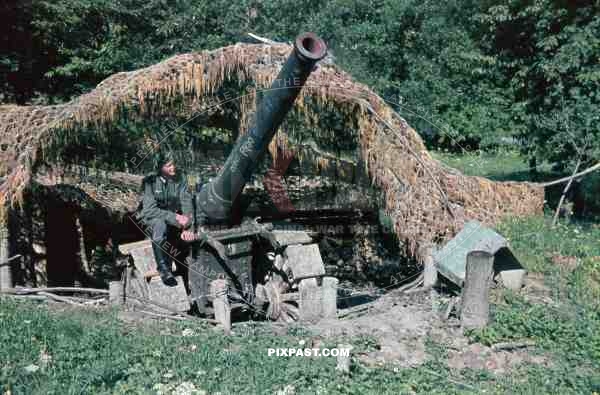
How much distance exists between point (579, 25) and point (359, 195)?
5060mm

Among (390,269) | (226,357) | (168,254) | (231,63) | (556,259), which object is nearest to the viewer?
(226,357)

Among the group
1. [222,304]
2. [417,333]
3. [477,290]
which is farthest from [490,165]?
[222,304]

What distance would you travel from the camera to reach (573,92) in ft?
38.8

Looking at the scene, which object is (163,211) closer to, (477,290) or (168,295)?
(168,295)

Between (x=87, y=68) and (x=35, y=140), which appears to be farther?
(x=87, y=68)

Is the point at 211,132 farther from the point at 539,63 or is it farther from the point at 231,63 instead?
the point at 539,63

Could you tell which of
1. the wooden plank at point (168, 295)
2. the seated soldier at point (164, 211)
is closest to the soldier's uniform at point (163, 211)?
the seated soldier at point (164, 211)

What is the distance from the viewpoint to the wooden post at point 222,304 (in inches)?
285

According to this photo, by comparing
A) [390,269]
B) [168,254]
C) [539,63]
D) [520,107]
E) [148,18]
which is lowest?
[390,269]

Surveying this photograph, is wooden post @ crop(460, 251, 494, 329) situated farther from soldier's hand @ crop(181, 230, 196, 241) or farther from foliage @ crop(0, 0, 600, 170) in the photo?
foliage @ crop(0, 0, 600, 170)

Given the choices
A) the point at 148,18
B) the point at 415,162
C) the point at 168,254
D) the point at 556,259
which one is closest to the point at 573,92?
the point at 556,259

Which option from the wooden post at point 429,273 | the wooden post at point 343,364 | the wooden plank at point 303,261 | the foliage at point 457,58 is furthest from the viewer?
the foliage at point 457,58

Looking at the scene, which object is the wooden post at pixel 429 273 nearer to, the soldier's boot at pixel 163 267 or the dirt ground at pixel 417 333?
the dirt ground at pixel 417 333

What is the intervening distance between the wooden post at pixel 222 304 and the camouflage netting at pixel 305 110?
2.98 meters
